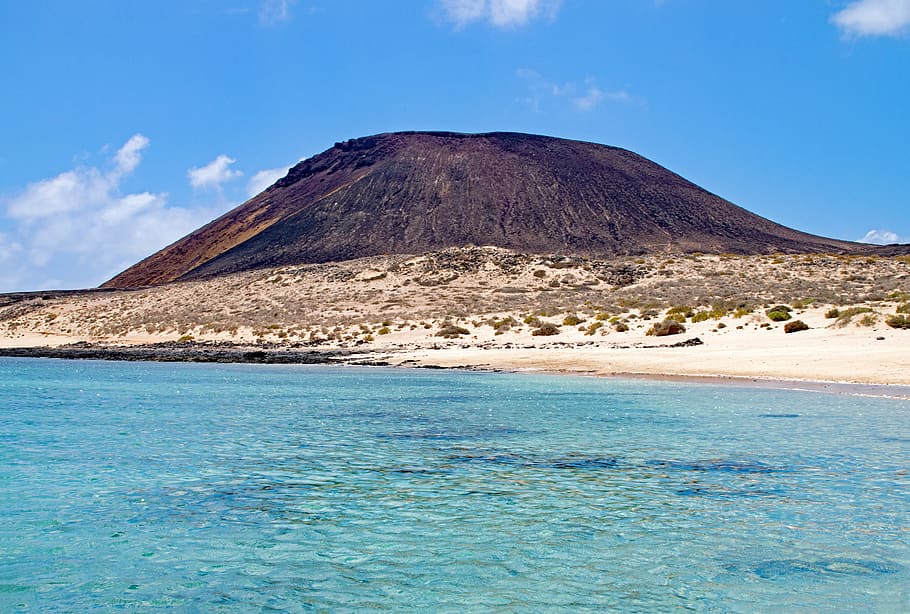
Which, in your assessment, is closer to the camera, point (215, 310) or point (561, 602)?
point (561, 602)

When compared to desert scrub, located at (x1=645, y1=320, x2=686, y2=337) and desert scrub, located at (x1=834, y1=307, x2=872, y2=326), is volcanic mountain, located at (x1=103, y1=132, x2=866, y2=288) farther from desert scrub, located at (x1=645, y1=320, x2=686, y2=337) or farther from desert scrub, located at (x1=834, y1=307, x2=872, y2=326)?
desert scrub, located at (x1=834, y1=307, x2=872, y2=326)

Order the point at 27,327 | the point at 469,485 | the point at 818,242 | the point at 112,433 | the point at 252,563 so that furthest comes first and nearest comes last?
the point at 818,242 < the point at 27,327 < the point at 112,433 < the point at 469,485 < the point at 252,563

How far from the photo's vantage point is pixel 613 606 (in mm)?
5844

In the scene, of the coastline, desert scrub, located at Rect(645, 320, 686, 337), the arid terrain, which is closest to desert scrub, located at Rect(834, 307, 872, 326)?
the arid terrain

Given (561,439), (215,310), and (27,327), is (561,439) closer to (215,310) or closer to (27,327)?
(215,310)

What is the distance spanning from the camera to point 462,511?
8.54 metres

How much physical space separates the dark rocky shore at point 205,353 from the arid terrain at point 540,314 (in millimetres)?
875

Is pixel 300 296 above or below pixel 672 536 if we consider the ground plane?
above

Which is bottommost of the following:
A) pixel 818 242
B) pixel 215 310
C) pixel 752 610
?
pixel 752 610

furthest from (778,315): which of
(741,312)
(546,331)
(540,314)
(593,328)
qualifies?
(540,314)

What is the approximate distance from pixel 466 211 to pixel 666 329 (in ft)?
259

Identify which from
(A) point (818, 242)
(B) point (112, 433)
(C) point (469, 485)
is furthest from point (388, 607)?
(A) point (818, 242)

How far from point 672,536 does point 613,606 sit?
1.92 m

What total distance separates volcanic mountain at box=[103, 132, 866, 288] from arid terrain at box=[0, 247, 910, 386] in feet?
66.2
